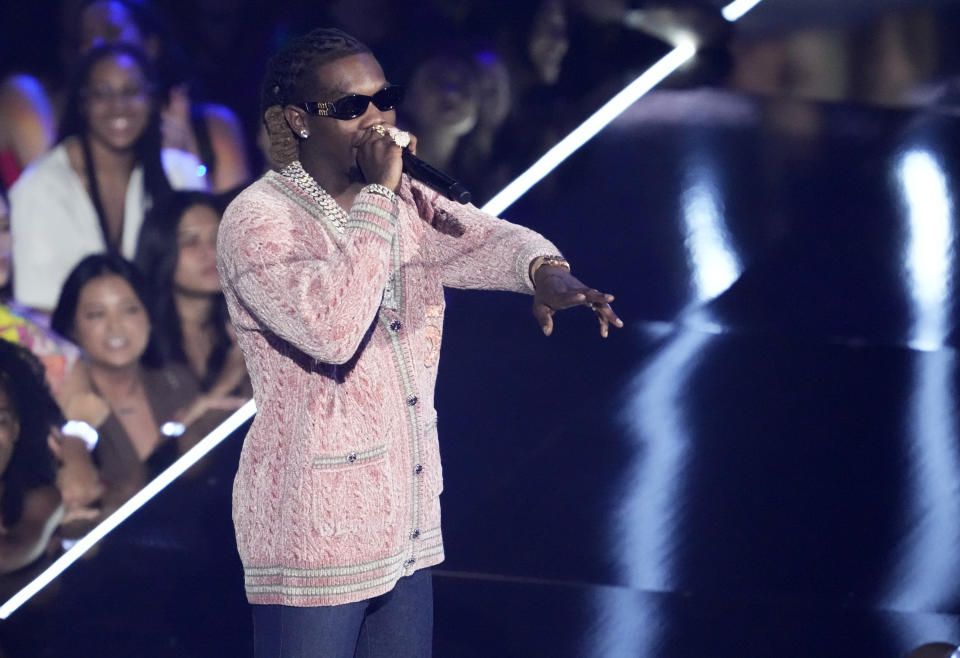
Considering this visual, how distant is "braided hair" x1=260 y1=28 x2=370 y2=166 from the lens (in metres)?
1.49

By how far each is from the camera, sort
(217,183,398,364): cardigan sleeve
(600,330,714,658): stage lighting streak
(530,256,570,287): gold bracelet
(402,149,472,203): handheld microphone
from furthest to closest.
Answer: (600,330,714,658): stage lighting streak, (530,256,570,287): gold bracelet, (402,149,472,203): handheld microphone, (217,183,398,364): cardigan sleeve

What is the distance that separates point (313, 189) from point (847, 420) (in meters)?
1.65

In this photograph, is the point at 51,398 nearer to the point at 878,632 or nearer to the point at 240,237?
the point at 240,237

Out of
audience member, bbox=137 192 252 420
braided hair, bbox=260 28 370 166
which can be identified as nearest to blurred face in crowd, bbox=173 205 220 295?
audience member, bbox=137 192 252 420

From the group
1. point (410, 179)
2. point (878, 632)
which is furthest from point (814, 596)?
point (410, 179)

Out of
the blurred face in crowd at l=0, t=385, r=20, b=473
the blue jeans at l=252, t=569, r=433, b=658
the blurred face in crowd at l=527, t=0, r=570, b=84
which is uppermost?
the blurred face in crowd at l=527, t=0, r=570, b=84

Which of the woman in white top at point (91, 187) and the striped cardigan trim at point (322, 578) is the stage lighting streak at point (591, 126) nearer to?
the woman in white top at point (91, 187)

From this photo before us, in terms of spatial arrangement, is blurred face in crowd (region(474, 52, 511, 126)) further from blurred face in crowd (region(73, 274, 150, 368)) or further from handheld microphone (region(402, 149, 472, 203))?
handheld microphone (region(402, 149, 472, 203))

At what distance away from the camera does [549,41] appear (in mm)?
2557

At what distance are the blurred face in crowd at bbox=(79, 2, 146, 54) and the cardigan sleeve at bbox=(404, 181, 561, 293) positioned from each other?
4.07 feet

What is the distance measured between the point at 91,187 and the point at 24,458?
68 centimetres

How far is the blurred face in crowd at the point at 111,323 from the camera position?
259 cm

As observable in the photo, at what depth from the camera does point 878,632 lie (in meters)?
2.62

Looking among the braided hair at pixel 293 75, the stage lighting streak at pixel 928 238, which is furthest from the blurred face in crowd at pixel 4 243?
the stage lighting streak at pixel 928 238
